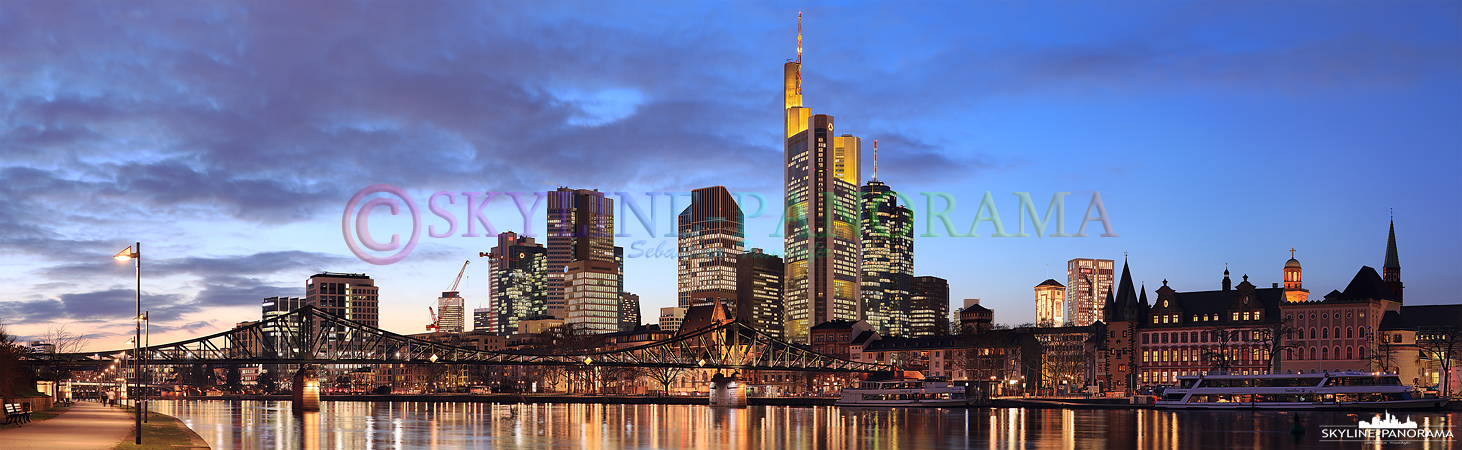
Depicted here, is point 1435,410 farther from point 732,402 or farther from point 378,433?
point 378,433

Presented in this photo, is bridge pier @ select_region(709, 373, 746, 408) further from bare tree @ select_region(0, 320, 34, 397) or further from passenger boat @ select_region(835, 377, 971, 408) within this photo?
bare tree @ select_region(0, 320, 34, 397)

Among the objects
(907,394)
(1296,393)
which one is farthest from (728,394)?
(1296,393)

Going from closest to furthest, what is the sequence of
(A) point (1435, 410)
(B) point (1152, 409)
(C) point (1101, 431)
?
(C) point (1101, 431), (A) point (1435, 410), (B) point (1152, 409)

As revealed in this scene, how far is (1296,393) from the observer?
484 ft

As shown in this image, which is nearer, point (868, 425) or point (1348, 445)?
point (1348, 445)

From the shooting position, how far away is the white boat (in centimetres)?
14250

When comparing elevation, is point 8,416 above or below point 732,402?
above

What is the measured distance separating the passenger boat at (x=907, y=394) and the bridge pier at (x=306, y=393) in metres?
76.0

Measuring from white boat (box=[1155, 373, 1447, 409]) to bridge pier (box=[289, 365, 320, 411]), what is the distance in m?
106

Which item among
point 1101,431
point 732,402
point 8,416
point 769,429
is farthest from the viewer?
point 732,402

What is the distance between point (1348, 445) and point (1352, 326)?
132494mm

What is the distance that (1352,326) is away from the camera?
196750 millimetres

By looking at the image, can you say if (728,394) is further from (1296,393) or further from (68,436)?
(68,436)

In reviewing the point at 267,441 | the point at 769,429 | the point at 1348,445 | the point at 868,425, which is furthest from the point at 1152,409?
the point at 267,441
